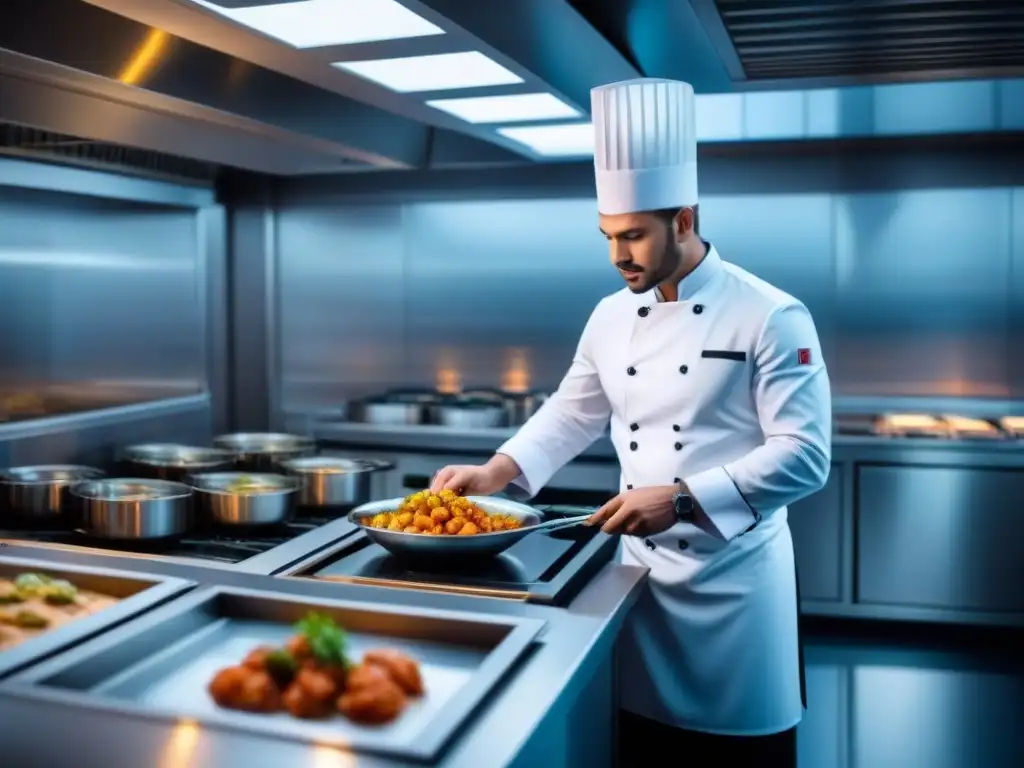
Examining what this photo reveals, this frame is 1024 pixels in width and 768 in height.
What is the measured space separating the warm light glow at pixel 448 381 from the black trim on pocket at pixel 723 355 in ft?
8.37

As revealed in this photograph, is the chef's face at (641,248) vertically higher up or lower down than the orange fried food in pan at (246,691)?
higher up

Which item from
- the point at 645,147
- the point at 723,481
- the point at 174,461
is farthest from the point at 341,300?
the point at 723,481

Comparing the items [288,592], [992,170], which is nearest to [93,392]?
[288,592]

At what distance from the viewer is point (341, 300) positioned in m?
4.68

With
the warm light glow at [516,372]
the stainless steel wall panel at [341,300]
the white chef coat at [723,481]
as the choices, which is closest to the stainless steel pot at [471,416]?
the warm light glow at [516,372]

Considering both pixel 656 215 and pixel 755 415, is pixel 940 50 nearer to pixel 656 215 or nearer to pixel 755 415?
pixel 656 215

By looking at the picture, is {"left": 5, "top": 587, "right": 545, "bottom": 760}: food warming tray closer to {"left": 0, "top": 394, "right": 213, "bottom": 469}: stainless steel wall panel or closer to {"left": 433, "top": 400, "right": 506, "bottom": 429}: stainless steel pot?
{"left": 0, "top": 394, "right": 213, "bottom": 469}: stainless steel wall panel

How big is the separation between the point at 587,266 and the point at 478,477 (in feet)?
7.72

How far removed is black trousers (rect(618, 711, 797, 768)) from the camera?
6.61ft

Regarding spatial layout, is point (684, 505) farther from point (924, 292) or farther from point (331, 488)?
point (924, 292)

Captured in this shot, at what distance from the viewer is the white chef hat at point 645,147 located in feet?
6.86

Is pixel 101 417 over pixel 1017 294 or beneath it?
beneath

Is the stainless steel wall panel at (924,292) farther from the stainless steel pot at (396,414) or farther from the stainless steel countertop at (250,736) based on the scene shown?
the stainless steel countertop at (250,736)

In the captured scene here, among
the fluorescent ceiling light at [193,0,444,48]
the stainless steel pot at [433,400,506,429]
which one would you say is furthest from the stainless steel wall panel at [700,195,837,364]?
the fluorescent ceiling light at [193,0,444,48]
